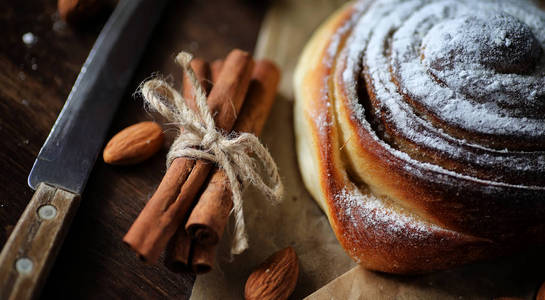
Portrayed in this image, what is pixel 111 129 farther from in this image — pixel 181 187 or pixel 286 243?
pixel 286 243

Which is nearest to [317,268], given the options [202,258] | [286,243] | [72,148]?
[286,243]

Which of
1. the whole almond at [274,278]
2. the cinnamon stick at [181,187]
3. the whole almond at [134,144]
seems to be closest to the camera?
the cinnamon stick at [181,187]

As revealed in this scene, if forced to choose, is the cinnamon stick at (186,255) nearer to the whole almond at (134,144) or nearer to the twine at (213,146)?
the twine at (213,146)

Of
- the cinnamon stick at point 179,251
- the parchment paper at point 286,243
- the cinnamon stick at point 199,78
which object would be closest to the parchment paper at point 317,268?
the parchment paper at point 286,243

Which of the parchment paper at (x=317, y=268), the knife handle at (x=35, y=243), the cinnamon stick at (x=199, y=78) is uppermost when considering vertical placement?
the cinnamon stick at (x=199, y=78)

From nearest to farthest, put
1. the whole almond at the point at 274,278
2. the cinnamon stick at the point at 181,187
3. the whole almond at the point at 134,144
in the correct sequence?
the cinnamon stick at the point at 181,187
the whole almond at the point at 274,278
the whole almond at the point at 134,144

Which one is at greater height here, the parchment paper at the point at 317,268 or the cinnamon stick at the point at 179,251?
the cinnamon stick at the point at 179,251
